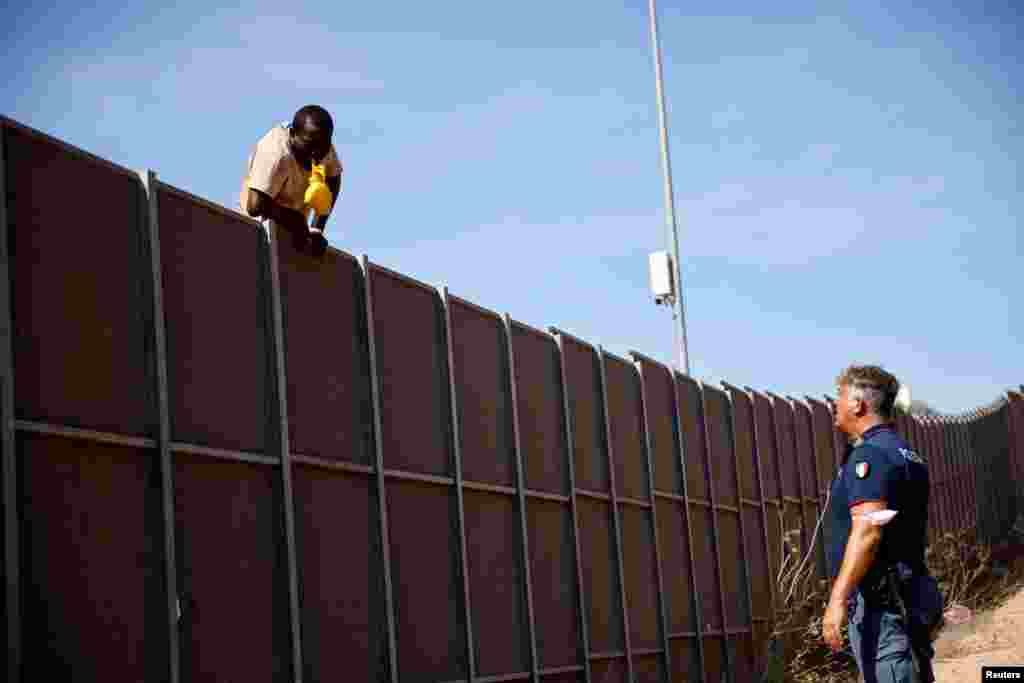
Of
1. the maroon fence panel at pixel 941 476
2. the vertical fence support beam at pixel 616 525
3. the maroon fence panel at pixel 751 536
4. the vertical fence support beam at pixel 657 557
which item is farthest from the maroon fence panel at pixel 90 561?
the maroon fence panel at pixel 941 476

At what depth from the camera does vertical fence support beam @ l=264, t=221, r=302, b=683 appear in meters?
6.63

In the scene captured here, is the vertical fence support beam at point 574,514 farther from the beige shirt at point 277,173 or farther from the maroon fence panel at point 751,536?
the maroon fence panel at point 751,536

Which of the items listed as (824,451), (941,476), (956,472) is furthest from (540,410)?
(956,472)

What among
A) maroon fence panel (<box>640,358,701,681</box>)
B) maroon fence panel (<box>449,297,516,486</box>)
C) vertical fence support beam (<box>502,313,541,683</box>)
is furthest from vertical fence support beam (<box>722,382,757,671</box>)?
maroon fence panel (<box>449,297,516,486</box>)

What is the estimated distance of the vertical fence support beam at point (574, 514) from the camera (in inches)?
408

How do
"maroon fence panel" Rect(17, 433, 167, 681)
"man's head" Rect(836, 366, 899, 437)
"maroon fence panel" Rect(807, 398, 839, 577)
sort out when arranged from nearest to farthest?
1. "maroon fence panel" Rect(17, 433, 167, 681)
2. "man's head" Rect(836, 366, 899, 437)
3. "maroon fence panel" Rect(807, 398, 839, 577)

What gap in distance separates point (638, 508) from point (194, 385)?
635 centimetres

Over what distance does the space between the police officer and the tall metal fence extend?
2327 mm

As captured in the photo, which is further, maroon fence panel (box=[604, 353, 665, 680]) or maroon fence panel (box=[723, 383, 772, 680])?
maroon fence panel (box=[723, 383, 772, 680])

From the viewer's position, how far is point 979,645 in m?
15.7

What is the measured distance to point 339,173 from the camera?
7.95 metres

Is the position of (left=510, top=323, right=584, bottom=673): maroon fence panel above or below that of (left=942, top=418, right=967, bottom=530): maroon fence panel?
below

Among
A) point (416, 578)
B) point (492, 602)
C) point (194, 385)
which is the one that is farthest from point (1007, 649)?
point (194, 385)

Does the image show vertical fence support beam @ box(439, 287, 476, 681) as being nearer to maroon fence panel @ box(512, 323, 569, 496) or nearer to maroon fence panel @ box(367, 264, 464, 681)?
maroon fence panel @ box(367, 264, 464, 681)
